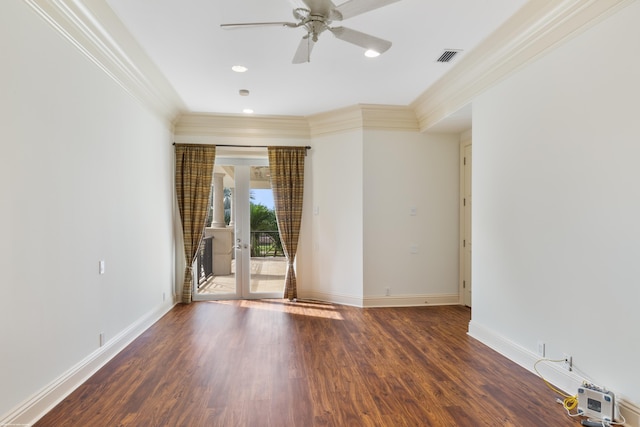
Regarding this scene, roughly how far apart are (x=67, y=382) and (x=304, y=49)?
3.08m

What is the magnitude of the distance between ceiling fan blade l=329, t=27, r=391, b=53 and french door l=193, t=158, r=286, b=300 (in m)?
3.35

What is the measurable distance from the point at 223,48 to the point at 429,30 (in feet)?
6.28

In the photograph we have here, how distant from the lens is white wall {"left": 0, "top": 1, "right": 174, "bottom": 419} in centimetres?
199

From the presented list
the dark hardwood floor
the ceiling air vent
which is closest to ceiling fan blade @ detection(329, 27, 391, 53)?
the ceiling air vent

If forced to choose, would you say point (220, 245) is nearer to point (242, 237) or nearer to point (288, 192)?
point (242, 237)

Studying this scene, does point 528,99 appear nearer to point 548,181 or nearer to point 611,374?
point 548,181

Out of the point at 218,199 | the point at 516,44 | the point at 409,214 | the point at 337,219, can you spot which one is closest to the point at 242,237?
the point at 218,199

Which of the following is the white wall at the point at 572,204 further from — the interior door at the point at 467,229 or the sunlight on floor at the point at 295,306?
the sunlight on floor at the point at 295,306

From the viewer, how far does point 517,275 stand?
10.2 feet

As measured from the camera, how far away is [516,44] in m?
2.95

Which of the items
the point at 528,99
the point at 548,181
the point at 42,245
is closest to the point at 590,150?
the point at 548,181

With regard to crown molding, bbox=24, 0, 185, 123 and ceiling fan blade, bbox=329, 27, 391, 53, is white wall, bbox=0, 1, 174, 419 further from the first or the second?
ceiling fan blade, bbox=329, 27, 391, 53

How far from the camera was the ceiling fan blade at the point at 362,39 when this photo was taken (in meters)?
2.38

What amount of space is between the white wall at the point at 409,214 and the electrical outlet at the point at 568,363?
2545mm
